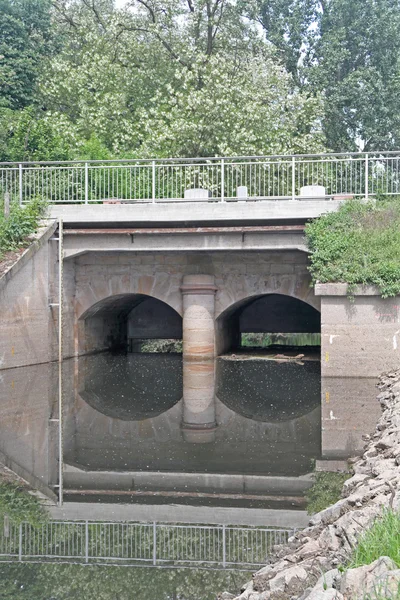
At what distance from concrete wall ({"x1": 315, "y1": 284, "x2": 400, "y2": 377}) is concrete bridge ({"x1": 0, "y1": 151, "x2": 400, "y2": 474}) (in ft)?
0.06

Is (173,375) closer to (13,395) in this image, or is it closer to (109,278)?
(109,278)

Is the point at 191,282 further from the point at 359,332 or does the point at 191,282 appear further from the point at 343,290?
the point at 359,332

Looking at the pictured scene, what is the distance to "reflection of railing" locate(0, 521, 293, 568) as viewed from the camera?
6332 millimetres

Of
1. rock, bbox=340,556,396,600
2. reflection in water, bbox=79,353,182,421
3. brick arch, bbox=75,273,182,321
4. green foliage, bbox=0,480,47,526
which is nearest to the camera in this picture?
rock, bbox=340,556,396,600

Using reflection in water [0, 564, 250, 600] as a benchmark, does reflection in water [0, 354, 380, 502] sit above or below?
above

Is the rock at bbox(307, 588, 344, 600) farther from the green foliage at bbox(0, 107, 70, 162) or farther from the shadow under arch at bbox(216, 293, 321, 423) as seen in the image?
the green foliage at bbox(0, 107, 70, 162)

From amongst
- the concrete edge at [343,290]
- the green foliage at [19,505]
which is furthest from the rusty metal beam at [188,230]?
the green foliage at [19,505]

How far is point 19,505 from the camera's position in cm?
780

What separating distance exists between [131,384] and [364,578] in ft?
42.4

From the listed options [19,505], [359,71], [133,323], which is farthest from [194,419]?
[359,71]

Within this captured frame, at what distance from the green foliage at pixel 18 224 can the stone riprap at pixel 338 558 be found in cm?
1216

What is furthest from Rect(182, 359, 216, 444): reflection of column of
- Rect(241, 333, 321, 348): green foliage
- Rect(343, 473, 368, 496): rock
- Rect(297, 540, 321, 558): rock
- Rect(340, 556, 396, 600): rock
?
Rect(241, 333, 321, 348): green foliage

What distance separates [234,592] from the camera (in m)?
5.57

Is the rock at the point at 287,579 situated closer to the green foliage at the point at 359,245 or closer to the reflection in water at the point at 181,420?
the reflection in water at the point at 181,420
